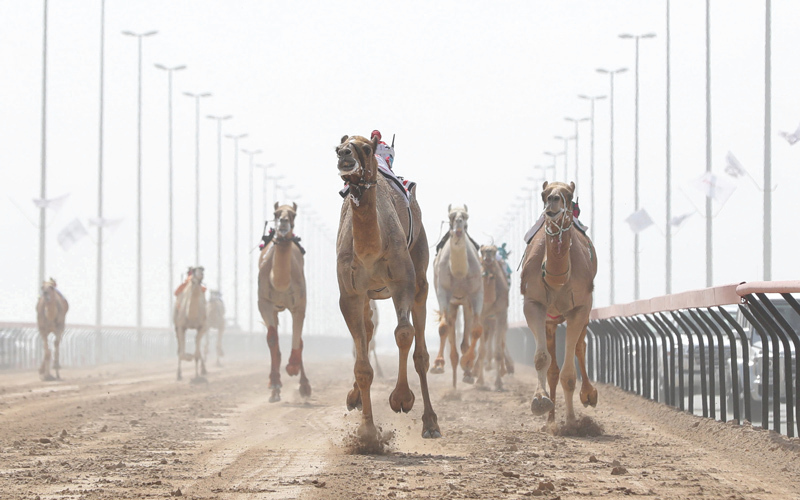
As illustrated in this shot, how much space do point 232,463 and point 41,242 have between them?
128ft

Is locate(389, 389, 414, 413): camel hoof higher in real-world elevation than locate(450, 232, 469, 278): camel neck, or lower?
lower

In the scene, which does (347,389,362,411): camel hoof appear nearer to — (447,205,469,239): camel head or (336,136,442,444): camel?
(336,136,442,444): camel

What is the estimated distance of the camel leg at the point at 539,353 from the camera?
1185cm

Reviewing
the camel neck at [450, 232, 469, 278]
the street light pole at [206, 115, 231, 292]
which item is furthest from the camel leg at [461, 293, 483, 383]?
the street light pole at [206, 115, 231, 292]

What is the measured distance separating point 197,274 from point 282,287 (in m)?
9.55

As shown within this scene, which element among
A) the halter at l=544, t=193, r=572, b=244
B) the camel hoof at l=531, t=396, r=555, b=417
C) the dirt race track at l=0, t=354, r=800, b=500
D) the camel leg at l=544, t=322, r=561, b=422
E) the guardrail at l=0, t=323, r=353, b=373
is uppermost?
the halter at l=544, t=193, r=572, b=244

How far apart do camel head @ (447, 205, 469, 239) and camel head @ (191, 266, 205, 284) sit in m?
9.20

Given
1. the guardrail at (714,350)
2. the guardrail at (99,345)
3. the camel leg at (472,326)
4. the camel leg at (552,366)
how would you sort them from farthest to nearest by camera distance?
the guardrail at (99,345) < the camel leg at (472,326) < the camel leg at (552,366) < the guardrail at (714,350)

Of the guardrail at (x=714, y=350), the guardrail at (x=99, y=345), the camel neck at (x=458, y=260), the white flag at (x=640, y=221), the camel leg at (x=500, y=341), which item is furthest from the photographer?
the white flag at (x=640, y=221)

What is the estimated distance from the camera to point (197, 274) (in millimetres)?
29047

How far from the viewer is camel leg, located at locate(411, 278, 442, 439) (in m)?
11.8

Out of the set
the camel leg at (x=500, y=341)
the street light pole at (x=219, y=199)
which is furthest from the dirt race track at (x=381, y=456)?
the street light pole at (x=219, y=199)

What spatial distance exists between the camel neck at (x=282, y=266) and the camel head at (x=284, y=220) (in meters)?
0.17

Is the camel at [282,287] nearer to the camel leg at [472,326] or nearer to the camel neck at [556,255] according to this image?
the camel leg at [472,326]
